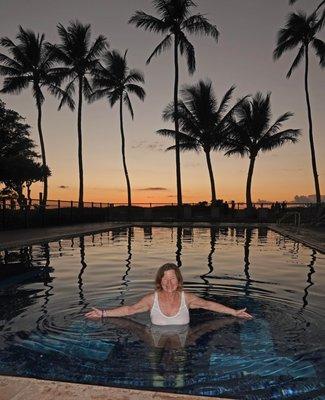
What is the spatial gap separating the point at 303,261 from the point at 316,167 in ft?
72.7

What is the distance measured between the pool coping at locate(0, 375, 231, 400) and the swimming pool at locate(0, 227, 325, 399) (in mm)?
728

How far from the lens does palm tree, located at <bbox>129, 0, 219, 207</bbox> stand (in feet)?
111

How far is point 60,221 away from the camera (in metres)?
26.6

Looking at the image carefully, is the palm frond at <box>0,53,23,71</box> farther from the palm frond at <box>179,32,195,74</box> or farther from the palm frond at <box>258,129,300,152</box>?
the palm frond at <box>258,129,300,152</box>

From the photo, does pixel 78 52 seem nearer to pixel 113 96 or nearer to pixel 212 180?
pixel 113 96

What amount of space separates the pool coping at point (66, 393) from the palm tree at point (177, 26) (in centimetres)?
3086

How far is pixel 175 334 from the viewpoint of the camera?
5.20m

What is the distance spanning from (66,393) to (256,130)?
37.1 metres

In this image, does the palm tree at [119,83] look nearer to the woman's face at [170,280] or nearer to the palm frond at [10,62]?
the palm frond at [10,62]

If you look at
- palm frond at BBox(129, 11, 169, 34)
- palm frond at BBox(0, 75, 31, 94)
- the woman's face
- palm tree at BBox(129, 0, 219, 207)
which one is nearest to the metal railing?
palm tree at BBox(129, 0, 219, 207)

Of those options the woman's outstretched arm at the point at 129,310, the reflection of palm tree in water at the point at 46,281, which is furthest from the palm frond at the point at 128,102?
the woman's outstretched arm at the point at 129,310

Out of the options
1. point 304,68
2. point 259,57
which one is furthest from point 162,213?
point 259,57

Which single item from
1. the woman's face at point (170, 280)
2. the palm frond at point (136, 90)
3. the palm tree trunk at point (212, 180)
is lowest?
the woman's face at point (170, 280)

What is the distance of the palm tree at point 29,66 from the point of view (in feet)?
115
